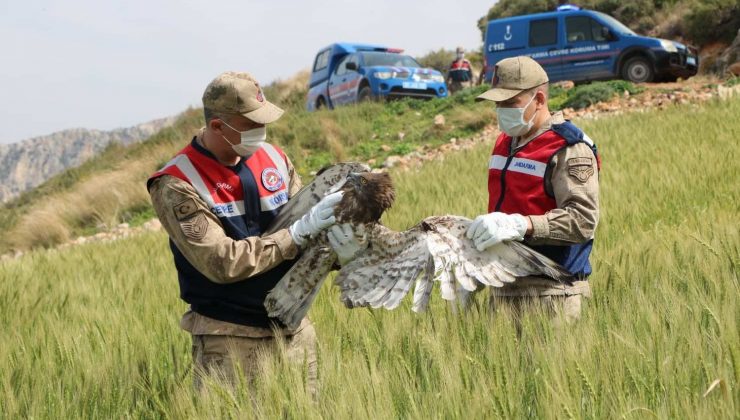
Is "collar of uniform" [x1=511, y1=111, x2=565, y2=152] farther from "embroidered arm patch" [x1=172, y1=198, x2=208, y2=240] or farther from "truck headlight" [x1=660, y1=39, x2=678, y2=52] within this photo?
"truck headlight" [x1=660, y1=39, x2=678, y2=52]

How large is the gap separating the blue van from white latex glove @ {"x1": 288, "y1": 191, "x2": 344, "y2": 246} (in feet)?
47.2

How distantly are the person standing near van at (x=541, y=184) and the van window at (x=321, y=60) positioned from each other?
18.2 m

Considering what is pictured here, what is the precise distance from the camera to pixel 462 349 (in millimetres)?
2879

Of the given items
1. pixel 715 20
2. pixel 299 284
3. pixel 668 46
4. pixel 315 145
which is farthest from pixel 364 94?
pixel 299 284

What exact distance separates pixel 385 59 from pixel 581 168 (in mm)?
15677

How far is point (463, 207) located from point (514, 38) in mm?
12535

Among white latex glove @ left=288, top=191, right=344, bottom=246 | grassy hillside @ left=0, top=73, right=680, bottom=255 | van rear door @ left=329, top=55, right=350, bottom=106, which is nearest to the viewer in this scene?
white latex glove @ left=288, top=191, right=344, bottom=246

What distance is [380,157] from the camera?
14.4 metres

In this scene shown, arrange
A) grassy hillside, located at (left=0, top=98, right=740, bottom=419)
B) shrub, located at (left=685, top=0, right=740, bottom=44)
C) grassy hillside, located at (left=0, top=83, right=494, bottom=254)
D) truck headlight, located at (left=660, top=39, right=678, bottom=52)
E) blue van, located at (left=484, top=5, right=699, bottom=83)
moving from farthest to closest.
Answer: shrub, located at (left=685, top=0, right=740, bottom=44)
blue van, located at (left=484, top=5, right=699, bottom=83)
truck headlight, located at (left=660, top=39, right=678, bottom=52)
grassy hillside, located at (left=0, top=83, right=494, bottom=254)
grassy hillside, located at (left=0, top=98, right=740, bottom=419)

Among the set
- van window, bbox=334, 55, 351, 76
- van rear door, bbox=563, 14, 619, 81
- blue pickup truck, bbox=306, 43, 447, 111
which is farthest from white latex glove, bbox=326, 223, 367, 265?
van window, bbox=334, 55, 351, 76

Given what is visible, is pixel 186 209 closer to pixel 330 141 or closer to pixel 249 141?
pixel 249 141

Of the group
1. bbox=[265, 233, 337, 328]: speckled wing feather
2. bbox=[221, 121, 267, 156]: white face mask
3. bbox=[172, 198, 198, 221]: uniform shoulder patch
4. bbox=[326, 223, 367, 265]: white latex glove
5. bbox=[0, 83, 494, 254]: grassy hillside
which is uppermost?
bbox=[221, 121, 267, 156]: white face mask

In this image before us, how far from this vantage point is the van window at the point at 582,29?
16734 mm

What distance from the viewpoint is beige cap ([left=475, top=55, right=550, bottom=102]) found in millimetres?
3342
